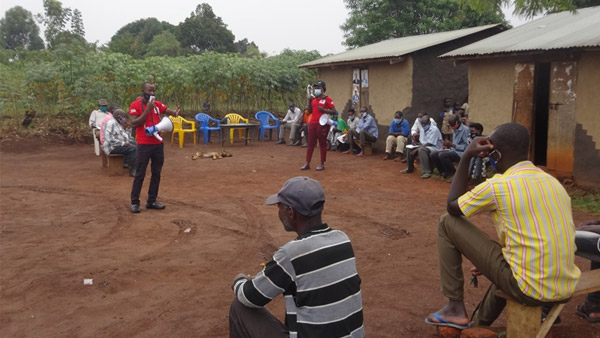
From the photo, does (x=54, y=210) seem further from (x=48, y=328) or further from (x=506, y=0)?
(x=506, y=0)

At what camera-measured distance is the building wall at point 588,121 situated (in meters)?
8.44

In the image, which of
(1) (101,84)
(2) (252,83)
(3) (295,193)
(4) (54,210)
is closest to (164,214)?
(4) (54,210)

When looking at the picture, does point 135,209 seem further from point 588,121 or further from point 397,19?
point 397,19

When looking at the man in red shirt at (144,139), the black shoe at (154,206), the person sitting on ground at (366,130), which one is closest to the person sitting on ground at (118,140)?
the black shoe at (154,206)

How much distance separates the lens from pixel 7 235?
20.7 ft

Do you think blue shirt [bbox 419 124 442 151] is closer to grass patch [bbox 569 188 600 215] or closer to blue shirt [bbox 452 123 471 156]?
blue shirt [bbox 452 123 471 156]

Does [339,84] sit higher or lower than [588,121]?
higher

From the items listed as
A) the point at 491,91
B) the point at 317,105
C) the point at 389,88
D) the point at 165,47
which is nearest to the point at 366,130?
the point at 389,88

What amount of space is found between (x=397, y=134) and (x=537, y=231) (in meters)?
10.3

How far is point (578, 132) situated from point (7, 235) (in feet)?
28.6

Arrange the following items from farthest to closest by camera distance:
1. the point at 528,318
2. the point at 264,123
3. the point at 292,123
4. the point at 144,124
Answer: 1. the point at 264,123
2. the point at 292,123
3. the point at 144,124
4. the point at 528,318

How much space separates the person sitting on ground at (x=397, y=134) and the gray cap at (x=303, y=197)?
10.4m

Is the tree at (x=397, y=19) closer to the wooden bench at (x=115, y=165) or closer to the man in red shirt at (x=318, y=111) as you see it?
the man in red shirt at (x=318, y=111)

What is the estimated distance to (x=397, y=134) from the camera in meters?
13.0
